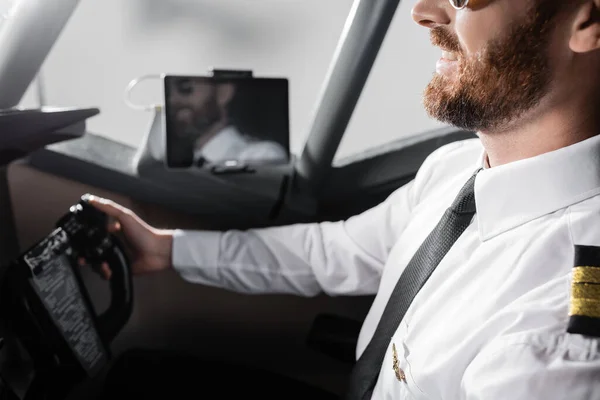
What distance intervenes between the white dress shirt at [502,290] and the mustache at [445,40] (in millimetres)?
215

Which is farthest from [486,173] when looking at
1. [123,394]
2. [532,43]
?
[123,394]

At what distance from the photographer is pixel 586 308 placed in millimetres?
696

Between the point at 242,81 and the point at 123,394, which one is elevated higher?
the point at 242,81

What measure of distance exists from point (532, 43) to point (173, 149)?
91 centimetres

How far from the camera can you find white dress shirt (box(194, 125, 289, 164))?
1.46 meters

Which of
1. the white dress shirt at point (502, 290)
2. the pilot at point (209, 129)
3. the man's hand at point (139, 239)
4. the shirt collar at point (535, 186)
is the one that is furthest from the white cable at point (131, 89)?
the shirt collar at point (535, 186)

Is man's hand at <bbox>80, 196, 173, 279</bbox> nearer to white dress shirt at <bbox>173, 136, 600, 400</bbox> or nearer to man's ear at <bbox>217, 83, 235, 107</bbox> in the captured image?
man's ear at <bbox>217, 83, 235, 107</bbox>

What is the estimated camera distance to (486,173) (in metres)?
0.90

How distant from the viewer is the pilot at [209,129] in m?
1.37

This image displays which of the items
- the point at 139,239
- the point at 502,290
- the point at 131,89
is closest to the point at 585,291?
the point at 502,290

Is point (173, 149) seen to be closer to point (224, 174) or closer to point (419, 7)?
point (224, 174)

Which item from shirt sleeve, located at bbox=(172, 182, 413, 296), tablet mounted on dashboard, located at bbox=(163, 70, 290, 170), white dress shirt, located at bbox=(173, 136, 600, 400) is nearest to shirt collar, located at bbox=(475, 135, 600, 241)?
white dress shirt, located at bbox=(173, 136, 600, 400)

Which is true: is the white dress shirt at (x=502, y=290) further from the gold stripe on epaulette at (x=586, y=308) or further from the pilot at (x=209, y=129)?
the pilot at (x=209, y=129)

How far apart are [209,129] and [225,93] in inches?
4.1
